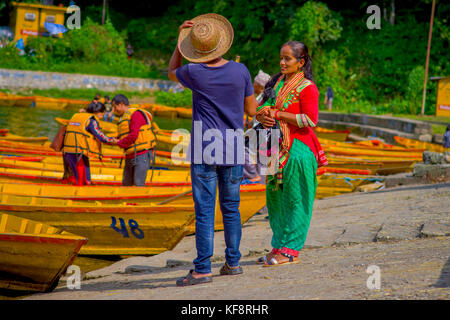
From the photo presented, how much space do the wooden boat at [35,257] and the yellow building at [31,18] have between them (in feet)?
116

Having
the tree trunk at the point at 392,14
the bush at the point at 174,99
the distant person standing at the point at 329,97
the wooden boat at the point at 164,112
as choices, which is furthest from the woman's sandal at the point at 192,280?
the tree trunk at the point at 392,14

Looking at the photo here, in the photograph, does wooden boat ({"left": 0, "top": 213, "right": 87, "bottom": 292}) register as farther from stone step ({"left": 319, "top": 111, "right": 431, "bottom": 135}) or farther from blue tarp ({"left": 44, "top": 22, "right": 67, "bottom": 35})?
blue tarp ({"left": 44, "top": 22, "right": 67, "bottom": 35})

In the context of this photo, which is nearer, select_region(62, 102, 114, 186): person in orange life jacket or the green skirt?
the green skirt

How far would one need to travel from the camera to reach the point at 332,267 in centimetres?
452

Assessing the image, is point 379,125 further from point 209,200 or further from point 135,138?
point 209,200

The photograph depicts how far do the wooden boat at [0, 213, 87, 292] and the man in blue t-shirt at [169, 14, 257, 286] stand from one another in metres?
1.13

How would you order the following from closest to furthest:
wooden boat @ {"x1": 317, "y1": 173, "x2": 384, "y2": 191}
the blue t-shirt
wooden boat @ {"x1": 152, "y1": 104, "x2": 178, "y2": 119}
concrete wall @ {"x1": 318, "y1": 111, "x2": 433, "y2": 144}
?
1. the blue t-shirt
2. wooden boat @ {"x1": 317, "y1": 173, "x2": 384, "y2": 191}
3. concrete wall @ {"x1": 318, "y1": 111, "x2": 433, "y2": 144}
4. wooden boat @ {"x1": 152, "y1": 104, "x2": 178, "y2": 119}

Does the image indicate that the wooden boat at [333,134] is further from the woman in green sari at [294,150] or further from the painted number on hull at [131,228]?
the woman in green sari at [294,150]

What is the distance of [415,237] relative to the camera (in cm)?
533

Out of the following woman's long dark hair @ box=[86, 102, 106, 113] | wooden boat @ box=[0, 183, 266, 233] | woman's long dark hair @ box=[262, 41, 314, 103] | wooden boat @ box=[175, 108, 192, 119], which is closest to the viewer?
Result: woman's long dark hair @ box=[262, 41, 314, 103]

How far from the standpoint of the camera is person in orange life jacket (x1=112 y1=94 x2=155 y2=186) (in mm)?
7777

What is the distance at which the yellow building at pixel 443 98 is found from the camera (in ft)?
73.4

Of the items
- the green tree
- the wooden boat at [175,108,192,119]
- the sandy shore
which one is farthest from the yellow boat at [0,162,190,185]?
the green tree

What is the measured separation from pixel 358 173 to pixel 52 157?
6.30 m
